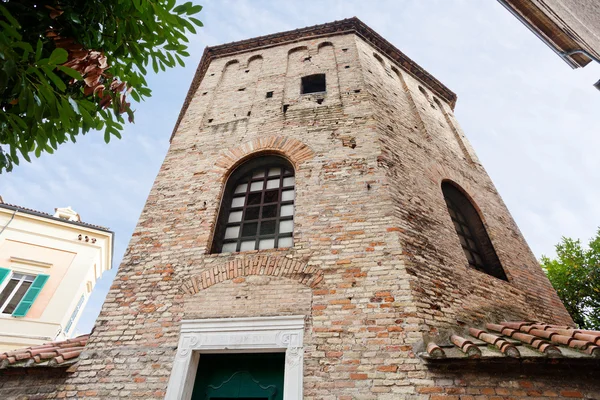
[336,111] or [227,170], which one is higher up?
[336,111]

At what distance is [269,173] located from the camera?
6184 mm

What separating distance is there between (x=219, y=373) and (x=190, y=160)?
4.16 meters

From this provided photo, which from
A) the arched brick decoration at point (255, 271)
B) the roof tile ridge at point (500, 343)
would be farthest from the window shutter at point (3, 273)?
the roof tile ridge at point (500, 343)

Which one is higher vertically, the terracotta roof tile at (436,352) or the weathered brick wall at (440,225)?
the weathered brick wall at (440,225)

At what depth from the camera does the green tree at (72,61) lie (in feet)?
6.57

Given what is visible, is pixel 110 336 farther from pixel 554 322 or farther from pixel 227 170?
pixel 554 322

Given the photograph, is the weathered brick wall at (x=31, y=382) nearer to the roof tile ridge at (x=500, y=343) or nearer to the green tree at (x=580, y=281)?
the roof tile ridge at (x=500, y=343)

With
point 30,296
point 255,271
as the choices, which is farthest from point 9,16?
point 30,296

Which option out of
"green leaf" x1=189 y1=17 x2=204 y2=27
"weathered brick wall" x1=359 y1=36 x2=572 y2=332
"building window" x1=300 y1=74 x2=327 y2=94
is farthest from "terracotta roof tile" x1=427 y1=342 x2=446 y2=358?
"building window" x1=300 y1=74 x2=327 y2=94

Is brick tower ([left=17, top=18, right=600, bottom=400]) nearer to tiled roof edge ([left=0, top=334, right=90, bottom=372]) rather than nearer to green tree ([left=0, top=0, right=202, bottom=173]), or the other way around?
tiled roof edge ([left=0, top=334, right=90, bottom=372])

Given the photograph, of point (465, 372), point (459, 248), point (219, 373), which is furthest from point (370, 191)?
point (219, 373)

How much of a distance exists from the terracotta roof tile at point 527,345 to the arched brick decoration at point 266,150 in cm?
368

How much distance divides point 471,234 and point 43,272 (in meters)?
13.5

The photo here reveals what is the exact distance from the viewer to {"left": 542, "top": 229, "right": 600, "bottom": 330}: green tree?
11344 millimetres
